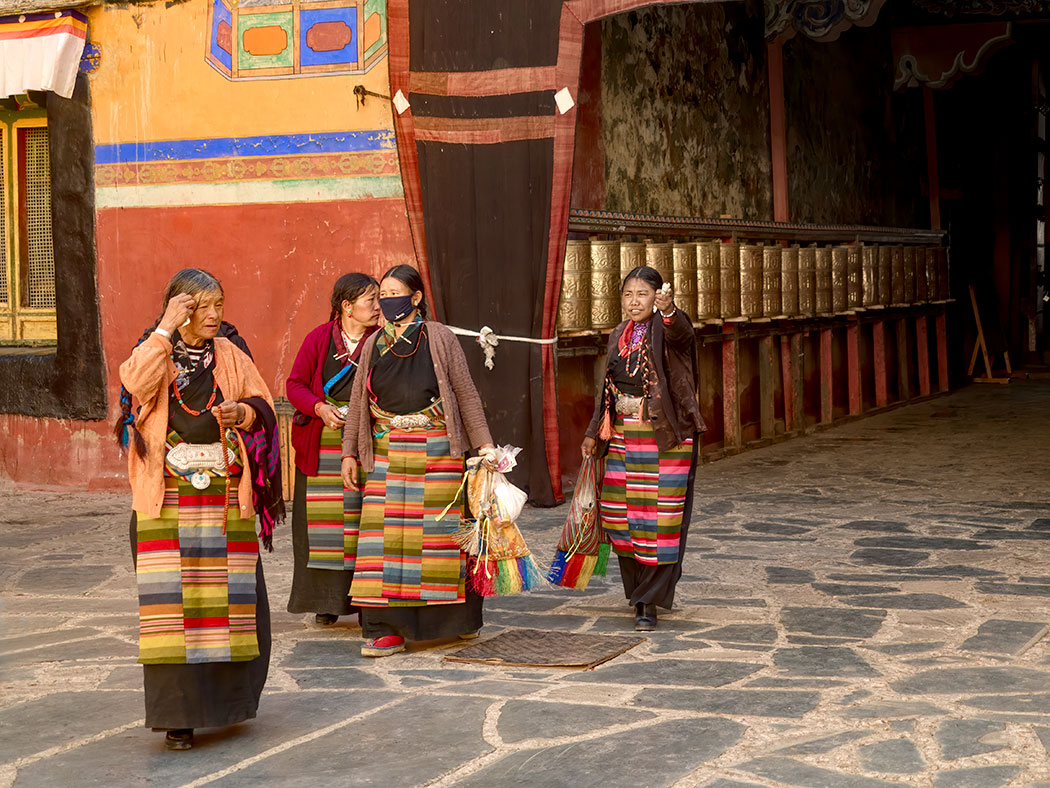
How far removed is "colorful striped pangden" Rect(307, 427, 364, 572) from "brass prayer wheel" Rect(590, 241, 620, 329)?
3.61 metres

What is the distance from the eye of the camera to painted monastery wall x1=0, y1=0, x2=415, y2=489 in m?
9.29

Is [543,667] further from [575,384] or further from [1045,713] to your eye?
[575,384]

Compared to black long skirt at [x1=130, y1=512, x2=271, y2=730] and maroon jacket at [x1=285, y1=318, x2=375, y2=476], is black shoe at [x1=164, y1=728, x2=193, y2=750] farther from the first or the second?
maroon jacket at [x1=285, y1=318, x2=375, y2=476]

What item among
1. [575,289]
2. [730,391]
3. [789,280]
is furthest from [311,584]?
[789,280]

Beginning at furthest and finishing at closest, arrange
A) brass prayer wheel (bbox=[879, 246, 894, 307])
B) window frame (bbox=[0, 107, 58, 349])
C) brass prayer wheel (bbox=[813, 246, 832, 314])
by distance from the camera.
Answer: brass prayer wheel (bbox=[879, 246, 894, 307]) → brass prayer wheel (bbox=[813, 246, 832, 314]) → window frame (bbox=[0, 107, 58, 349])

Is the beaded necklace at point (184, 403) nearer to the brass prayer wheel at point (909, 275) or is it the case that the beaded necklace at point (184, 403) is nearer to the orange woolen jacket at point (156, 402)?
the orange woolen jacket at point (156, 402)

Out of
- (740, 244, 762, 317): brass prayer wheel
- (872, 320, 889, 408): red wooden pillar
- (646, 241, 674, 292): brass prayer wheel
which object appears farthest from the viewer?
(872, 320, 889, 408): red wooden pillar

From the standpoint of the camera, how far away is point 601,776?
13.4 feet

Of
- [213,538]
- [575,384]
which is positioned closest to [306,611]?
[213,538]

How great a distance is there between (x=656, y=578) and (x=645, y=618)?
17 cm

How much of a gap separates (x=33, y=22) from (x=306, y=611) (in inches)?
228

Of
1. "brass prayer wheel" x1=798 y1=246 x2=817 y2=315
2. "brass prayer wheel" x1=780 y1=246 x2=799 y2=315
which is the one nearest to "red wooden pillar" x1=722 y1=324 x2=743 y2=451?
"brass prayer wheel" x1=780 y1=246 x2=799 y2=315

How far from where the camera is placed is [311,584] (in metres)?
6.19

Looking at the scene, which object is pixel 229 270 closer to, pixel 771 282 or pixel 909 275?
pixel 771 282
